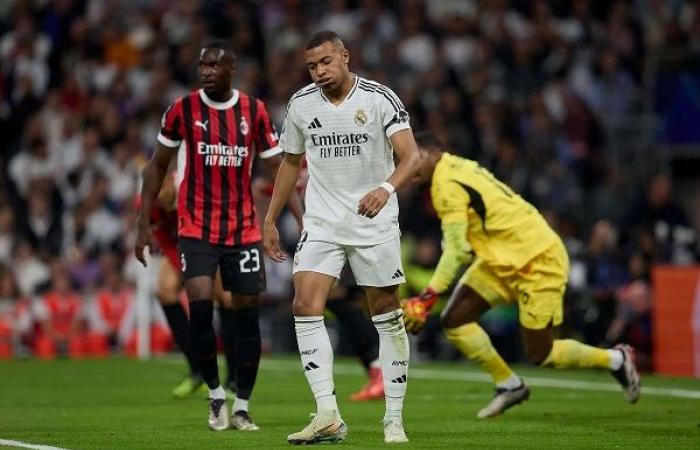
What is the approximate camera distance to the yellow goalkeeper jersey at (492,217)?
11.5 m

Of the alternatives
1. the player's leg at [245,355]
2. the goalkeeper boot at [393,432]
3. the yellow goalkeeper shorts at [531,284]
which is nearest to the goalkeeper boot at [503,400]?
the yellow goalkeeper shorts at [531,284]

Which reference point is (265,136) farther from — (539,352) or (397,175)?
(539,352)

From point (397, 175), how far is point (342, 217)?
487 mm

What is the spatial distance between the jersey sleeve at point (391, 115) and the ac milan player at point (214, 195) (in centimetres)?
168

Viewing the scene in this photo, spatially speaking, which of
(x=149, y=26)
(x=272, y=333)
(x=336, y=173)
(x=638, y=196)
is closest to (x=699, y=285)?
(x=638, y=196)

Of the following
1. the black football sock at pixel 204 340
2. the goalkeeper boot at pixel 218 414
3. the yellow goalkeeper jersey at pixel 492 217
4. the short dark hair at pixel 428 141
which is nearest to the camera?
the goalkeeper boot at pixel 218 414

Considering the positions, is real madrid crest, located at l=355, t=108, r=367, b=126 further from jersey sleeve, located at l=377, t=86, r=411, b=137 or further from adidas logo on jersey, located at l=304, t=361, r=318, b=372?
adidas logo on jersey, located at l=304, t=361, r=318, b=372

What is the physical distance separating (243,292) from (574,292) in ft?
29.5

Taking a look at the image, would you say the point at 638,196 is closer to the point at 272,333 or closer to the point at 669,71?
the point at 669,71

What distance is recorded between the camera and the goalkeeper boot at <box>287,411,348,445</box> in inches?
363

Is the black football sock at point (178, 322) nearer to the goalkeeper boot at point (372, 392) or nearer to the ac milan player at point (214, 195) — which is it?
the goalkeeper boot at point (372, 392)

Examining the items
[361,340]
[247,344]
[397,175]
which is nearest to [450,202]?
[247,344]

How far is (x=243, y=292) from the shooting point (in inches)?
421

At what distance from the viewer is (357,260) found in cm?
948
